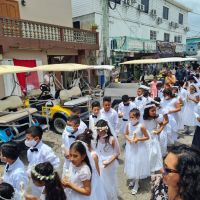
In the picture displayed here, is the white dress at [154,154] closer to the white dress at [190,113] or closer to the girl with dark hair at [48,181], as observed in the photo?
the girl with dark hair at [48,181]

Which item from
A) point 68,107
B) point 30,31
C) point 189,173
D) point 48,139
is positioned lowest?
point 48,139

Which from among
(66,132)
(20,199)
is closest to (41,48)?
(66,132)

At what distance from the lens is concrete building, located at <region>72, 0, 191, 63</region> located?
2144cm

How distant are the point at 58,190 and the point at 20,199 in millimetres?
609

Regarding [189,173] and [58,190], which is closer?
[189,173]

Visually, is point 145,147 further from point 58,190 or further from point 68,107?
point 68,107

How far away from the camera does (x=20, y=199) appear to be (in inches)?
121

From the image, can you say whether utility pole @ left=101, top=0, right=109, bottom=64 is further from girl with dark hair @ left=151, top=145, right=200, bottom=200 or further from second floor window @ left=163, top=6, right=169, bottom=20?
girl with dark hair @ left=151, top=145, right=200, bottom=200

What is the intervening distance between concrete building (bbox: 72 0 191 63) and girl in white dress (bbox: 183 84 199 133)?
523 inches

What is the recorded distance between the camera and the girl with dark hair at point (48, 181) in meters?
2.77

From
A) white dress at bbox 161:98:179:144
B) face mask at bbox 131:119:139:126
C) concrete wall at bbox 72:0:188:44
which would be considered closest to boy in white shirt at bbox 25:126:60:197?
face mask at bbox 131:119:139:126

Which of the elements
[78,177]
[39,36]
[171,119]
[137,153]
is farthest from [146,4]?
[78,177]

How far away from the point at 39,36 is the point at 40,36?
11 centimetres

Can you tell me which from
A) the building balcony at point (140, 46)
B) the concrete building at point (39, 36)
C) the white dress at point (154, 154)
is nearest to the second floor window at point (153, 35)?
the building balcony at point (140, 46)
